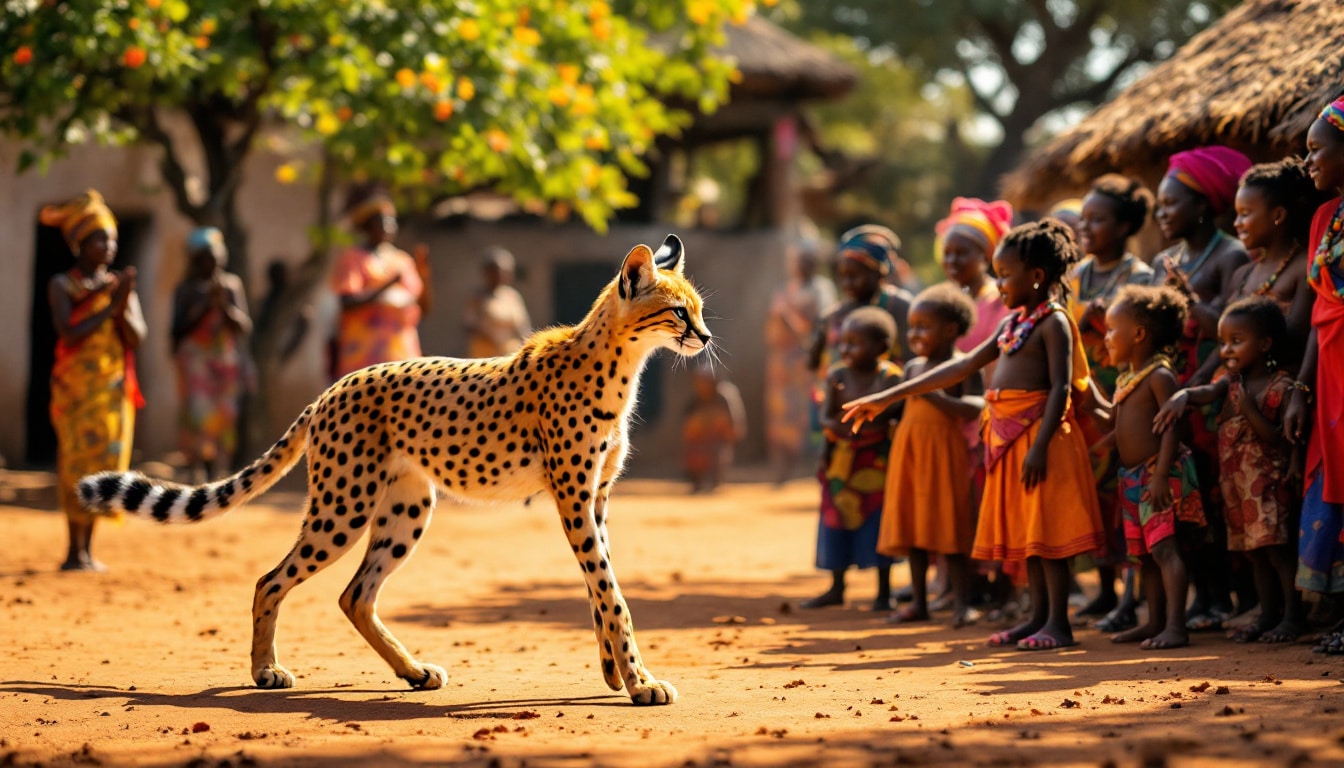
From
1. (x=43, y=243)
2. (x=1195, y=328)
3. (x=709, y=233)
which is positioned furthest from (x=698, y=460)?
(x=1195, y=328)

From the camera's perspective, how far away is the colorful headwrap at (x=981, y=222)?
8.47 m

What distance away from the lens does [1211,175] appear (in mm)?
7387

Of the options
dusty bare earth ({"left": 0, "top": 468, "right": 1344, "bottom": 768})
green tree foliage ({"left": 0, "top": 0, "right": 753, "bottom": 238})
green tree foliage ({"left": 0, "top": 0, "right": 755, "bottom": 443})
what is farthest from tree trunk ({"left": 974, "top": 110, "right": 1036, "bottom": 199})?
dusty bare earth ({"left": 0, "top": 468, "right": 1344, "bottom": 768})

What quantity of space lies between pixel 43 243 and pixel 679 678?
44.7 feet

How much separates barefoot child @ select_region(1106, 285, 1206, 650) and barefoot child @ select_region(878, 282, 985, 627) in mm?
968

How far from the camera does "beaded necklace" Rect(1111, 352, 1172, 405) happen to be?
269 inches

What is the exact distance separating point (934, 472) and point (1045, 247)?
4.63ft

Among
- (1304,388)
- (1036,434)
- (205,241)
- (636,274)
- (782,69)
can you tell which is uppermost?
(782,69)

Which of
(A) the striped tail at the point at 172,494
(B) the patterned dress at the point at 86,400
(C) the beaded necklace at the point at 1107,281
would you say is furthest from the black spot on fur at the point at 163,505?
(C) the beaded necklace at the point at 1107,281

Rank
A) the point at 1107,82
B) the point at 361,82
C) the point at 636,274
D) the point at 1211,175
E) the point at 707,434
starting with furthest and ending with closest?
the point at 1107,82 → the point at 707,434 → the point at 361,82 → the point at 1211,175 → the point at 636,274

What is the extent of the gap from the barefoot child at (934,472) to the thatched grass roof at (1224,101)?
195cm

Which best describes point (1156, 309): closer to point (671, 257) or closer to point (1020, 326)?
point (1020, 326)

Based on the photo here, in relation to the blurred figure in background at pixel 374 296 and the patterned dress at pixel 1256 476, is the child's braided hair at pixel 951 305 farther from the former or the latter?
the blurred figure in background at pixel 374 296

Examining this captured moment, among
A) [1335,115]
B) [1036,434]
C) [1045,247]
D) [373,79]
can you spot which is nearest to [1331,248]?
[1335,115]
